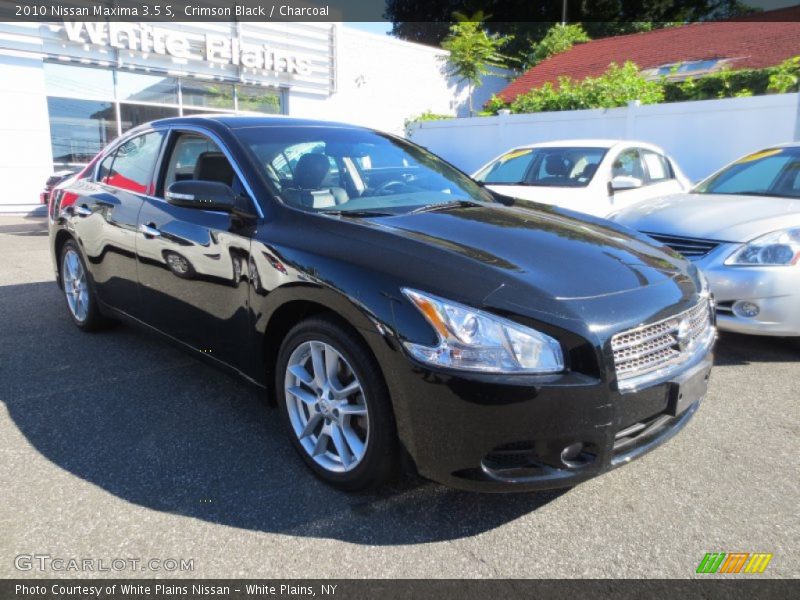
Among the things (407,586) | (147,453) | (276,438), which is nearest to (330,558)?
(407,586)

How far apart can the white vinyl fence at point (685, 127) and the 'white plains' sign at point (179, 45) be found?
19.7 feet

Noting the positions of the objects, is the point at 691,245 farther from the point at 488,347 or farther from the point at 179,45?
the point at 179,45

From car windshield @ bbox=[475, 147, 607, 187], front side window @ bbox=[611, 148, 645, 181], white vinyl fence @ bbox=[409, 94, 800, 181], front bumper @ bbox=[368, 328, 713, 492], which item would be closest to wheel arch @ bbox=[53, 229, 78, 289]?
front bumper @ bbox=[368, 328, 713, 492]

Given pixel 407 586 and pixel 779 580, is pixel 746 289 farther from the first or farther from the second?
pixel 407 586

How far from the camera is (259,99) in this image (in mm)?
17172

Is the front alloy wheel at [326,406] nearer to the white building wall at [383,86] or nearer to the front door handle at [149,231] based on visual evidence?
the front door handle at [149,231]

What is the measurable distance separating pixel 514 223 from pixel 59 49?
45.7 feet

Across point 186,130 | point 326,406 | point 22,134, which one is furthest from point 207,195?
point 22,134

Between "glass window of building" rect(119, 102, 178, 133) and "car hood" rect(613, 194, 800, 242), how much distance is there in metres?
13.0

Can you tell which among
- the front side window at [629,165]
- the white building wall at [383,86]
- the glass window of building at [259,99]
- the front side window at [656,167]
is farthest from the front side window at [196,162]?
the white building wall at [383,86]

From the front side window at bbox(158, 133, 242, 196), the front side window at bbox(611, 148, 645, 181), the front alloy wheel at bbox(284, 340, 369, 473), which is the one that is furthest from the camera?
the front side window at bbox(611, 148, 645, 181)

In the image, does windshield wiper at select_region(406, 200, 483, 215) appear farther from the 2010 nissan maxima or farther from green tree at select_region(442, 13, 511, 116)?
→ green tree at select_region(442, 13, 511, 116)

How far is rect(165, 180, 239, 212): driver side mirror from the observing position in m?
2.84

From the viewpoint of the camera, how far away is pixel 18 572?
2.06 meters
